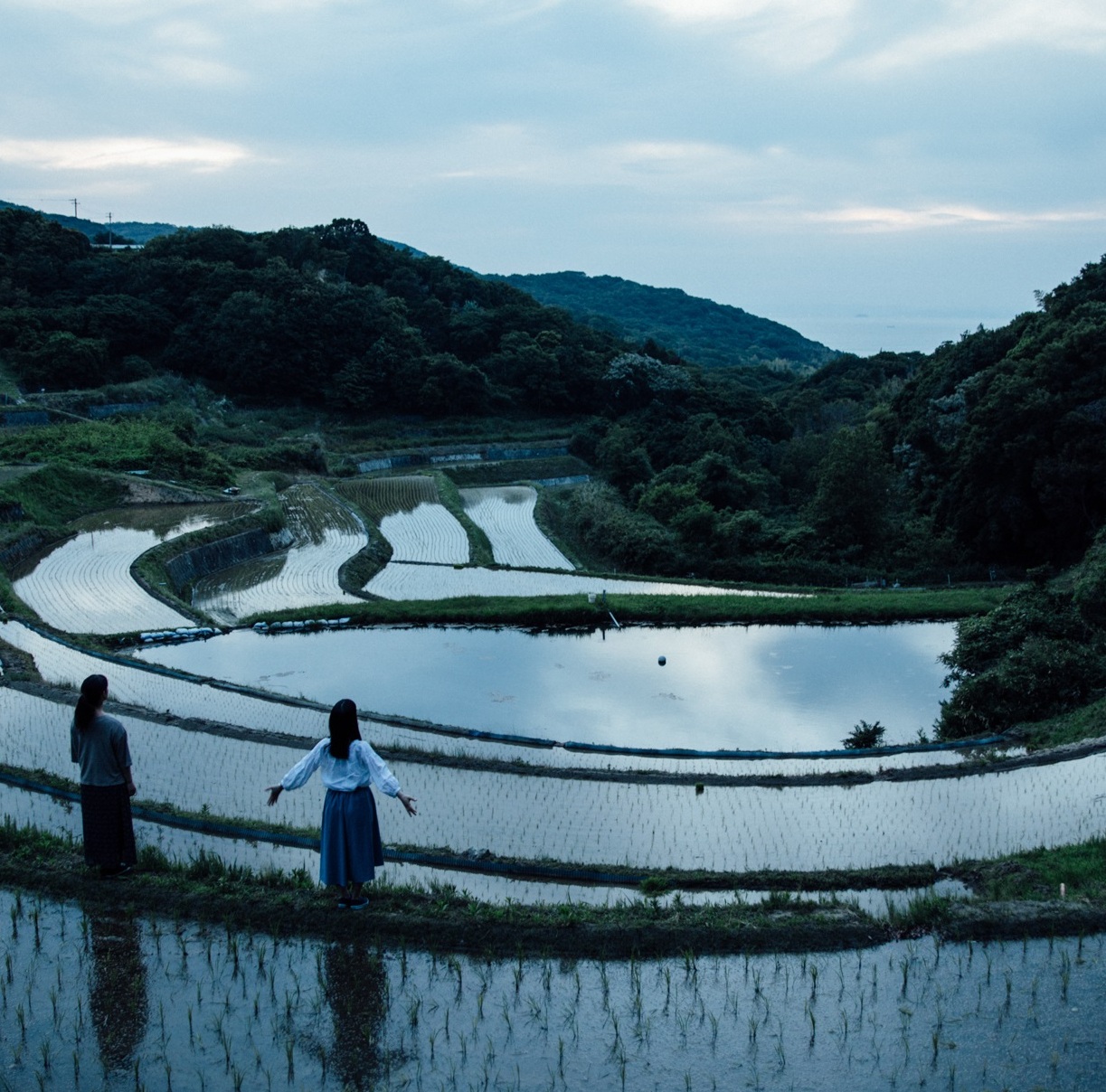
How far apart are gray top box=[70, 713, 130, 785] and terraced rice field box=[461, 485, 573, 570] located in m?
14.6

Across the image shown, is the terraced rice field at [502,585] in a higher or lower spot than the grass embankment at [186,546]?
lower

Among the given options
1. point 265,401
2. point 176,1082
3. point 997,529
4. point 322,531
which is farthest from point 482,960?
point 265,401

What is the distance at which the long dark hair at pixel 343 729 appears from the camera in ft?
17.5

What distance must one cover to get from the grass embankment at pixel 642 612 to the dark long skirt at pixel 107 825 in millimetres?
9503

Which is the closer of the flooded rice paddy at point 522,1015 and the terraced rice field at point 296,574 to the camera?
the flooded rice paddy at point 522,1015

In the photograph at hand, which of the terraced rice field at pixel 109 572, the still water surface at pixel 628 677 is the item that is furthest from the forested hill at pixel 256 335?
the still water surface at pixel 628 677

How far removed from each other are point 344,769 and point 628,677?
8.03 meters

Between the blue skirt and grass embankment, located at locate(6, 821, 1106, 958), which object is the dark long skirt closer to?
grass embankment, located at locate(6, 821, 1106, 958)

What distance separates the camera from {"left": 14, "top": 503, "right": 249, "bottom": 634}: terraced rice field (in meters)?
14.9

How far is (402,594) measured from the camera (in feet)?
59.0

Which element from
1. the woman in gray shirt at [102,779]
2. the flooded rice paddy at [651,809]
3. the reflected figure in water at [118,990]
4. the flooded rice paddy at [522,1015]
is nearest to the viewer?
the flooded rice paddy at [522,1015]

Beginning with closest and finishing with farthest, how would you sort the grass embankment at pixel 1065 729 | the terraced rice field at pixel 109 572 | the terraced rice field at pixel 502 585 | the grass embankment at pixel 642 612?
1. the grass embankment at pixel 1065 729
2. the terraced rice field at pixel 109 572
3. the grass embankment at pixel 642 612
4. the terraced rice field at pixel 502 585

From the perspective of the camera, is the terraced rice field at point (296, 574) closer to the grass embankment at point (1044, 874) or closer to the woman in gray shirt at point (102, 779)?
the woman in gray shirt at point (102, 779)

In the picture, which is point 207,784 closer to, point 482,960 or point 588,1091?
point 482,960
